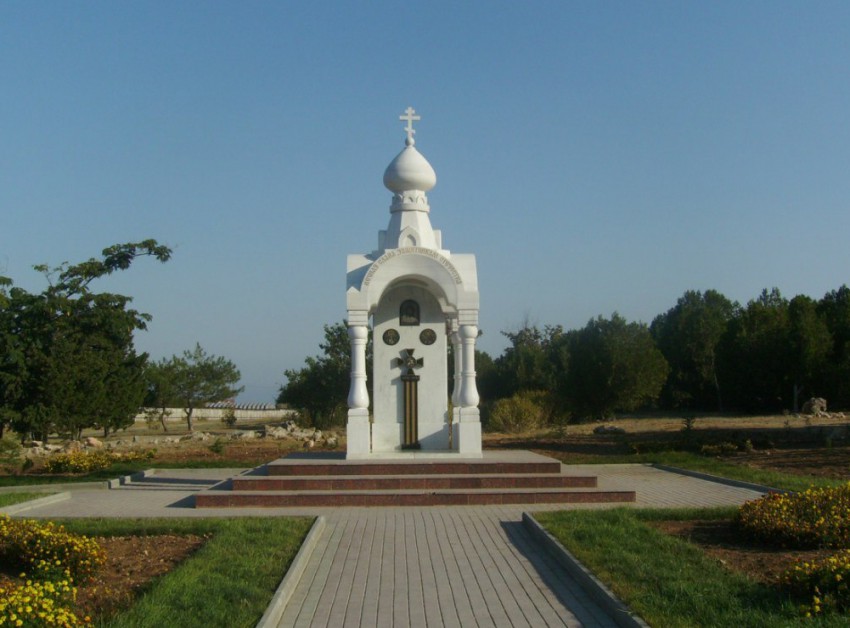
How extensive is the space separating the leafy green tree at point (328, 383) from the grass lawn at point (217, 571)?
26106 millimetres

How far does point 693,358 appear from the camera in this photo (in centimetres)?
5938

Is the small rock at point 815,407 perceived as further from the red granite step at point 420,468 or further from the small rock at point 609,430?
the red granite step at point 420,468

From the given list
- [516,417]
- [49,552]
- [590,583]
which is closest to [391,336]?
[49,552]

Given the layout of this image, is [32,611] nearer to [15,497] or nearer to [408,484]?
[408,484]

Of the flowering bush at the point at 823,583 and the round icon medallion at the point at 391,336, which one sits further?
the round icon medallion at the point at 391,336

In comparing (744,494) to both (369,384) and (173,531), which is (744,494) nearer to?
(173,531)

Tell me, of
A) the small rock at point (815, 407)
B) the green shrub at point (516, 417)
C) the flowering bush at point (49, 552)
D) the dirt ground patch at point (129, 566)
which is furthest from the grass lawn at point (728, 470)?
the small rock at point (815, 407)

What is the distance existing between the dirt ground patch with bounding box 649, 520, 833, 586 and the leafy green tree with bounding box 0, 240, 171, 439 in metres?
25.5

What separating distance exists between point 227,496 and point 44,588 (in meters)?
7.45

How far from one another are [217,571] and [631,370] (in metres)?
34.9

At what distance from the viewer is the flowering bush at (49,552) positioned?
26.5 feet

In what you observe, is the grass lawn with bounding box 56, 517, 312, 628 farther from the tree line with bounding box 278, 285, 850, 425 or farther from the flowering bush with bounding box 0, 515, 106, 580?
the tree line with bounding box 278, 285, 850, 425

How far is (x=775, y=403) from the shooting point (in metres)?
46.0

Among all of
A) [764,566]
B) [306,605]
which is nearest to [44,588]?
[306,605]
